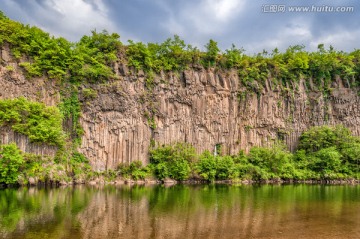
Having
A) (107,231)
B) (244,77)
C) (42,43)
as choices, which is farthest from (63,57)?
(107,231)

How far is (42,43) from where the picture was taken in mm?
39500

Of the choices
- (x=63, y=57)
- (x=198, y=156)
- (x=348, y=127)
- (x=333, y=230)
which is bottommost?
(x=333, y=230)

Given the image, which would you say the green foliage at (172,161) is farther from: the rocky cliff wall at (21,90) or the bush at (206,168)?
the rocky cliff wall at (21,90)

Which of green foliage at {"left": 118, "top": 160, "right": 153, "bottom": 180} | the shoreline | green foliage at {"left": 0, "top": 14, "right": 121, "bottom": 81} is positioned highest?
green foliage at {"left": 0, "top": 14, "right": 121, "bottom": 81}

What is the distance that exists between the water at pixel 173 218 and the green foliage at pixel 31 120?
10.9 metres

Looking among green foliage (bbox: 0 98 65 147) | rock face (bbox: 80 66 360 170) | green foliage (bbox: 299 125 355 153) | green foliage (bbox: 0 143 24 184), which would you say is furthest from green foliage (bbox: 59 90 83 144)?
green foliage (bbox: 299 125 355 153)

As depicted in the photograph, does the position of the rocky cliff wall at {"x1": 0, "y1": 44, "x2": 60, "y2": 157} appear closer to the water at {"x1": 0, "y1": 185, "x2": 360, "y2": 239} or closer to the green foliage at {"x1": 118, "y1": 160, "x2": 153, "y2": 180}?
the green foliage at {"x1": 118, "y1": 160, "x2": 153, "y2": 180}

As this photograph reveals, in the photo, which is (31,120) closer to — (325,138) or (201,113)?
(201,113)

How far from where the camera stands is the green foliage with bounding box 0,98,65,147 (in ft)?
110

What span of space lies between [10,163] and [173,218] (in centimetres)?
2065

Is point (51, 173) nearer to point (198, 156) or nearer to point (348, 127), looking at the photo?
point (198, 156)

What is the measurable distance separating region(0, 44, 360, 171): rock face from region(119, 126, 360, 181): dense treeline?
7.09 feet

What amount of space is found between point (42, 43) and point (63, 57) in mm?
2933

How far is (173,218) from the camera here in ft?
58.4
